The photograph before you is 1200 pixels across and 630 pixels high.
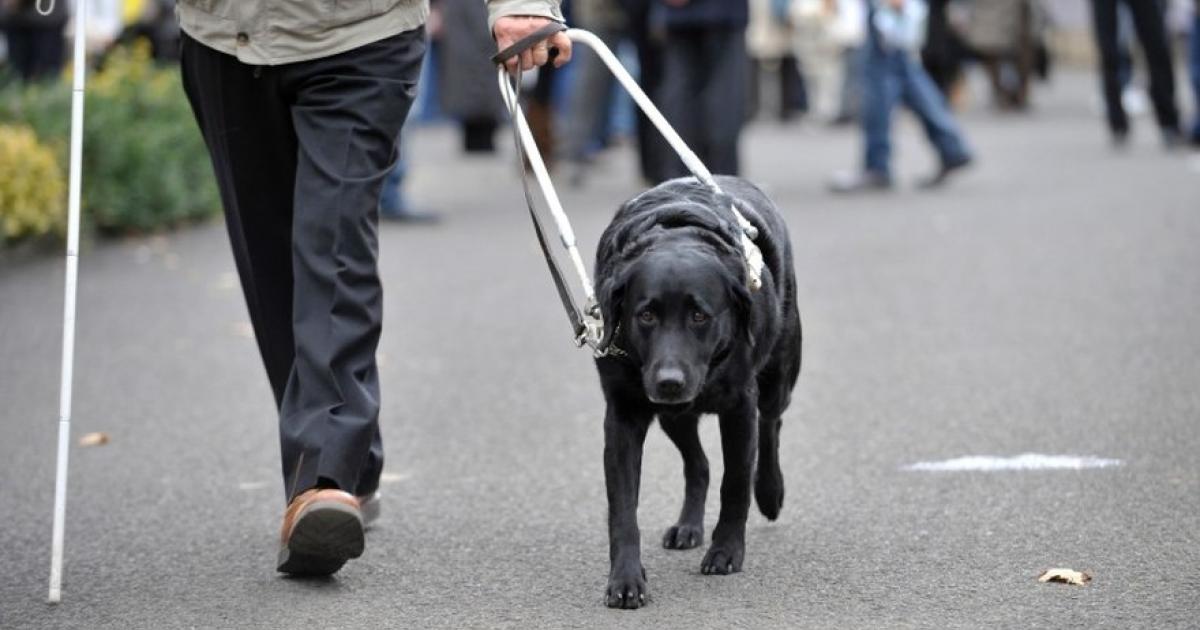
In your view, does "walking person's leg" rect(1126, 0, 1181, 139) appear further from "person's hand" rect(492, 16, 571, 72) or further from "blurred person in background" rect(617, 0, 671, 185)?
"person's hand" rect(492, 16, 571, 72)

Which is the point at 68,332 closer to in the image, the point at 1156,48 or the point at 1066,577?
the point at 1066,577

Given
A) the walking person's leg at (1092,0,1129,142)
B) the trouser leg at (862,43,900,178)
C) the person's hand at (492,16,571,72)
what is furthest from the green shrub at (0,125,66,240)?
Answer: the walking person's leg at (1092,0,1129,142)

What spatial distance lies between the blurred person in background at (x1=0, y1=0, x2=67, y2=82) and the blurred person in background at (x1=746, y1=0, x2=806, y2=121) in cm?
Answer: 779

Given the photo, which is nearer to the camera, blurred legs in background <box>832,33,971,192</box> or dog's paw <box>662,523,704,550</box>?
dog's paw <box>662,523,704,550</box>

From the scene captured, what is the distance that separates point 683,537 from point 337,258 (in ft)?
3.63

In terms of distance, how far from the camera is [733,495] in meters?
4.79

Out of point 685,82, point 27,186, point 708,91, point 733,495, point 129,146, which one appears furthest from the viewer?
point 129,146

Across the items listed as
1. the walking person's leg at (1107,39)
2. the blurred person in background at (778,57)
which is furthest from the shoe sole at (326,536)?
the blurred person in background at (778,57)

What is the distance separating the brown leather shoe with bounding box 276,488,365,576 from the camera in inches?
181

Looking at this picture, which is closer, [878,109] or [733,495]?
[733,495]

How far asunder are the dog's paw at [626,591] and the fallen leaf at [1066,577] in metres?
0.91

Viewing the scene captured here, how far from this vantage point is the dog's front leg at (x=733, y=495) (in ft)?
15.4

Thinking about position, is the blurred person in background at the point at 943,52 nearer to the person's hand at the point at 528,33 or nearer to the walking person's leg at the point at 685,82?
the walking person's leg at the point at 685,82

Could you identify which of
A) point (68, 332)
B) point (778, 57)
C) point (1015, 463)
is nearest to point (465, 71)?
point (778, 57)
